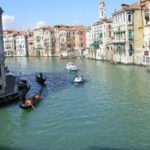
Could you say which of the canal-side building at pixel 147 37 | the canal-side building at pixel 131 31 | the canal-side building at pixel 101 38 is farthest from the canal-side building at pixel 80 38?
the canal-side building at pixel 147 37

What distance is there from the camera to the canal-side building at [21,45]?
9503 centimetres

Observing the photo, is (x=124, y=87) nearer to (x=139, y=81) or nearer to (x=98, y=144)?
(x=139, y=81)

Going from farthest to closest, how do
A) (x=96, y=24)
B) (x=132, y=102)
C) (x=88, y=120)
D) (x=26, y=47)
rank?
(x=26, y=47)
(x=96, y=24)
(x=132, y=102)
(x=88, y=120)

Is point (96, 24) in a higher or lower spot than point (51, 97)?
higher

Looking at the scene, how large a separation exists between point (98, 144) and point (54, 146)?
155 centimetres

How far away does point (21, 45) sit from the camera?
9600 cm

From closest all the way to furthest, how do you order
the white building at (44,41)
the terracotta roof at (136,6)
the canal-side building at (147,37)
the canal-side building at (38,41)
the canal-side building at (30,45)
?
1. the canal-side building at (147,37)
2. the terracotta roof at (136,6)
3. the white building at (44,41)
4. the canal-side building at (38,41)
5. the canal-side building at (30,45)

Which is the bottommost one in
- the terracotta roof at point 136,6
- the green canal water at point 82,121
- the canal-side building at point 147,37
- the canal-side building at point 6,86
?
the green canal water at point 82,121

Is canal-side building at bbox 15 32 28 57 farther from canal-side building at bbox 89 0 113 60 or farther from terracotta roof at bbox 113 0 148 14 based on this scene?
terracotta roof at bbox 113 0 148 14

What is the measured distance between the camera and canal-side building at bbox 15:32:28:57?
3741 inches

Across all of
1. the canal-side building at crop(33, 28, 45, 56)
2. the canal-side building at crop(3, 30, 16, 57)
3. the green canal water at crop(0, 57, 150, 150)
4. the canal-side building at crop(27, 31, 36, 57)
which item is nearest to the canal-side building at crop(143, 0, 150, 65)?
the green canal water at crop(0, 57, 150, 150)

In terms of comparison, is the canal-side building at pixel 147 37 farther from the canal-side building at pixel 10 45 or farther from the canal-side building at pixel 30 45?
the canal-side building at pixel 10 45

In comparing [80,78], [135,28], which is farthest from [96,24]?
[80,78]

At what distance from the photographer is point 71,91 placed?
82.7 ft
